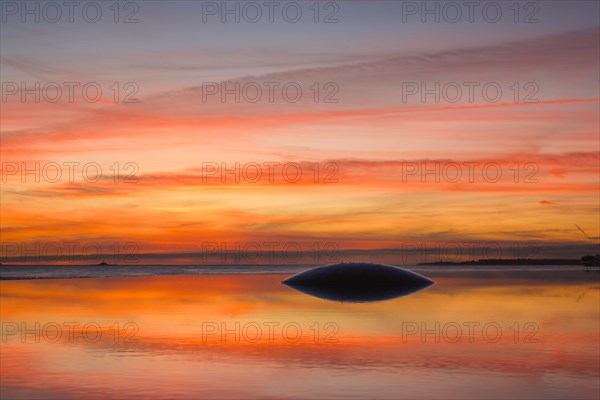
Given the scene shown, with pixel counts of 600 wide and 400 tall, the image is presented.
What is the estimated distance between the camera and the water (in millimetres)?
22859

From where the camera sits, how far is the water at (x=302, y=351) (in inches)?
900

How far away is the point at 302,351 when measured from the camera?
30.0 metres

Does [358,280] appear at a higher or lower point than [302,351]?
lower

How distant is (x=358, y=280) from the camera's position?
76750 mm

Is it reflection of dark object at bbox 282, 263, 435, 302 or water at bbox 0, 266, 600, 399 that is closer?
water at bbox 0, 266, 600, 399

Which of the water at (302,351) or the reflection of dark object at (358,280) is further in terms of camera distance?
the reflection of dark object at (358,280)

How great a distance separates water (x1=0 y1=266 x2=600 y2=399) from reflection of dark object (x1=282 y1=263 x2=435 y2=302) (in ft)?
79.2

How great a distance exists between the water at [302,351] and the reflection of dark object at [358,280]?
2415 cm

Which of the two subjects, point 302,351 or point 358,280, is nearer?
point 302,351

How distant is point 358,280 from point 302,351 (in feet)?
154

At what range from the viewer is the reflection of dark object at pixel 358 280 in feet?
245

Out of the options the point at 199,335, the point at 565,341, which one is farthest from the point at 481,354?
the point at 199,335

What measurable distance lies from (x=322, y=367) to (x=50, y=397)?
8.60m

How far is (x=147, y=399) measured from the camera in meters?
21.2
